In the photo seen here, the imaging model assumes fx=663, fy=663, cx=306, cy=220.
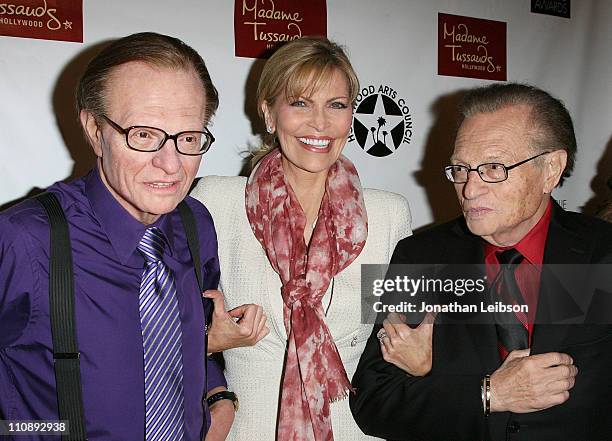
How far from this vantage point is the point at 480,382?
178 cm

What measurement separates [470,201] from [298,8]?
1.72 meters

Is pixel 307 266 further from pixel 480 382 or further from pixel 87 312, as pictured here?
pixel 87 312

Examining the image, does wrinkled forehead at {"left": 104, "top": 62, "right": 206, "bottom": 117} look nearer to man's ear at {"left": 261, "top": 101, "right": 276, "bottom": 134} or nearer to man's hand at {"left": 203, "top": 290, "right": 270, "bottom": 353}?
man's hand at {"left": 203, "top": 290, "right": 270, "bottom": 353}

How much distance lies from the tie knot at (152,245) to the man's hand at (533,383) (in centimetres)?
93

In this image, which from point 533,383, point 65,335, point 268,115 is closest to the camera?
point 65,335

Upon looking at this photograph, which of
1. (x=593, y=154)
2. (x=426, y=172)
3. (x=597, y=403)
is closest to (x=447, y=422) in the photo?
(x=597, y=403)

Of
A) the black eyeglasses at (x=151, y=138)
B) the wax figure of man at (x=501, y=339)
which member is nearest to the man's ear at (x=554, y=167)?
the wax figure of man at (x=501, y=339)

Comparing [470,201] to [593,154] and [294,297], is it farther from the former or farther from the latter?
[593,154]

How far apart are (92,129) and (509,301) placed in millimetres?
1211

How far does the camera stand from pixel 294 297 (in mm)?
2102

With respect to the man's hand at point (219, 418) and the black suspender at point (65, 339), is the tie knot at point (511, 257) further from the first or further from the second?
the black suspender at point (65, 339)

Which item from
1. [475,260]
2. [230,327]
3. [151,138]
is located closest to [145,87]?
[151,138]

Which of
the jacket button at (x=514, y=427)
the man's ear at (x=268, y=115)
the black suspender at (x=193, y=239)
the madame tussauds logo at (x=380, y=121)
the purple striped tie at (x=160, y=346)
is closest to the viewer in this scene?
the purple striped tie at (x=160, y=346)

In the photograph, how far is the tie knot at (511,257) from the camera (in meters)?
1.92
